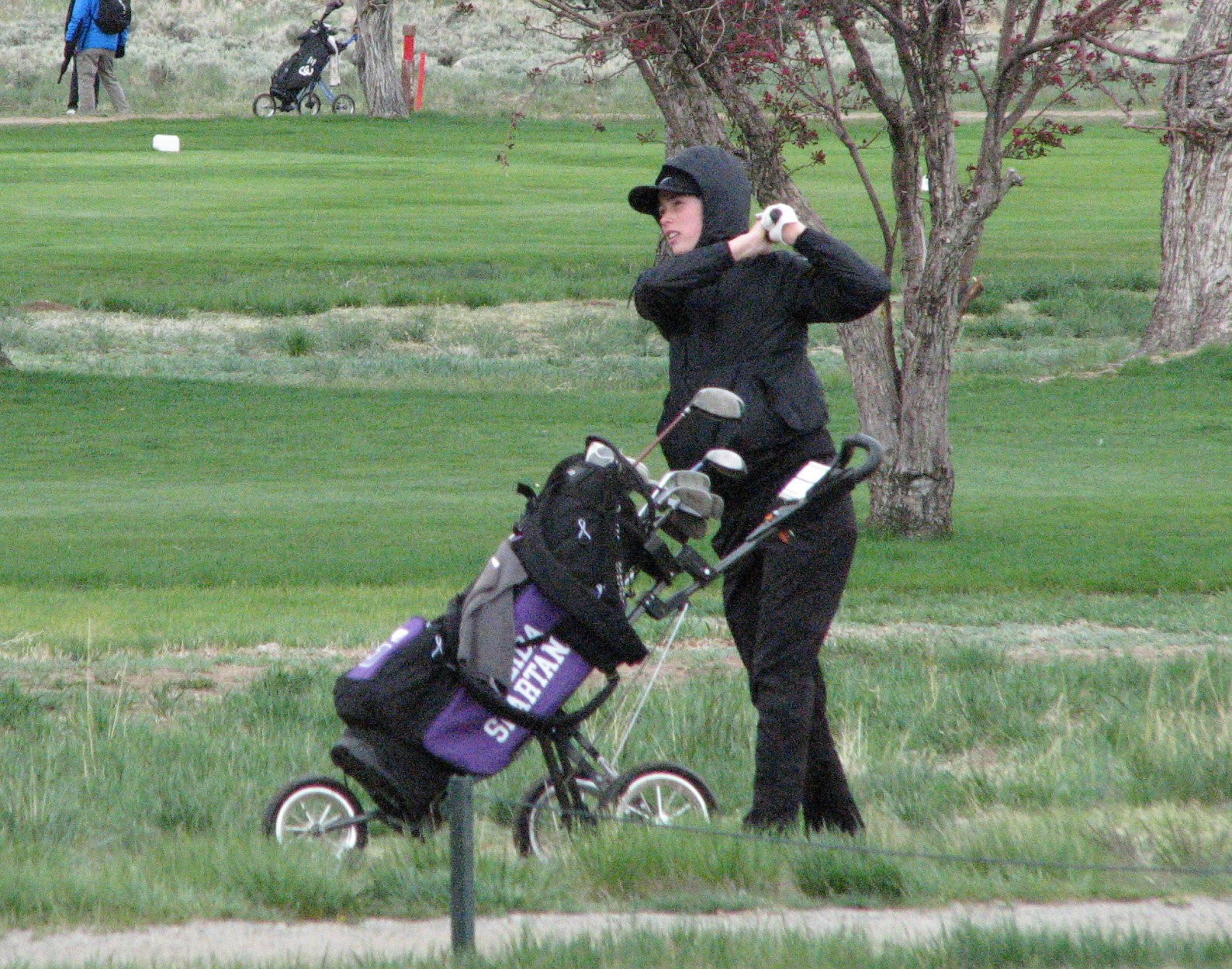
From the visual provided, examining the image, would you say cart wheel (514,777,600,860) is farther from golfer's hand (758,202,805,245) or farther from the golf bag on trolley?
the golf bag on trolley

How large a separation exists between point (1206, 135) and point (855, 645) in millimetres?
4128

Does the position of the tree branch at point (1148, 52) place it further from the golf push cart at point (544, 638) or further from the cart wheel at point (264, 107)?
the cart wheel at point (264, 107)

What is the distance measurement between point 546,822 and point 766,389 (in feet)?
4.50

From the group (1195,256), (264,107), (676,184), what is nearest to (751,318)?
(676,184)

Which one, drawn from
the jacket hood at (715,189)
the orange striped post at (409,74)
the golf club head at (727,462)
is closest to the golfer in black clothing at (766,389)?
the jacket hood at (715,189)

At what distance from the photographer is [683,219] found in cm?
538

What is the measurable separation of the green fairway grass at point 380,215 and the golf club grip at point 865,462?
2033cm

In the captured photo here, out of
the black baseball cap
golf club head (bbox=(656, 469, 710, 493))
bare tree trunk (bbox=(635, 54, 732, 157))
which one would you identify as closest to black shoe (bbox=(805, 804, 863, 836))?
golf club head (bbox=(656, 469, 710, 493))

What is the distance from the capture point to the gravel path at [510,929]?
4355 mm

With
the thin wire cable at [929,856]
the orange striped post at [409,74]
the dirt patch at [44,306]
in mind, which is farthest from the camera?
the orange striped post at [409,74]

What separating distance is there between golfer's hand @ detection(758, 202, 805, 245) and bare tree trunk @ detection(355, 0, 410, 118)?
40160mm

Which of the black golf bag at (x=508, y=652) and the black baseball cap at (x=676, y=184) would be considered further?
the black baseball cap at (x=676, y=184)

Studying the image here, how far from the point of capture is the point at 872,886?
16.0 feet

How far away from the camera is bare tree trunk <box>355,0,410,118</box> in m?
45.6
